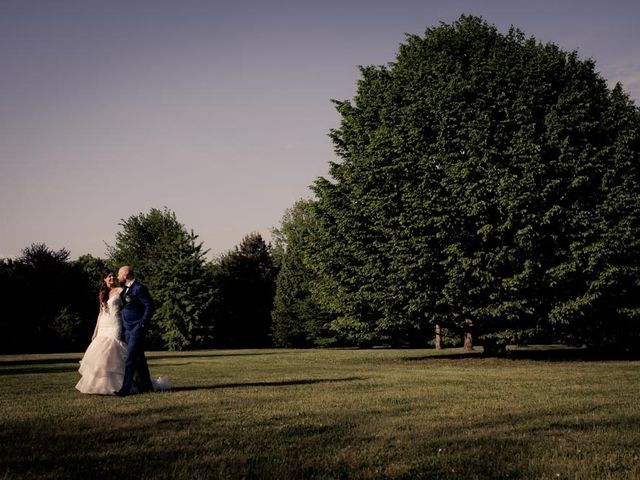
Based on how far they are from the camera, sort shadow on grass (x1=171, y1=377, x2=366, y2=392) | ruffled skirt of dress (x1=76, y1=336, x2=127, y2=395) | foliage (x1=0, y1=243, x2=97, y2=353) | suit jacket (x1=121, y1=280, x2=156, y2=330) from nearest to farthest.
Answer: ruffled skirt of dress (x1=76, y1=336, x2=127, y2=395) < suit jacket (x1=121, y1=280, x2=156, y2=330) < shadow on grass (x1=171, y1=377, x2=366, y2=392) < foliage (x1=0, y1=243, x2=97, y2=353)

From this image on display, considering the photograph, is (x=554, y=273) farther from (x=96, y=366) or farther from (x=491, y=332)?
(x=96, y=366)

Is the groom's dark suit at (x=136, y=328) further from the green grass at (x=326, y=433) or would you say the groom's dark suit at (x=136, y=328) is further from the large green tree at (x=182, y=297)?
the large green tree at (x=182, y=297)

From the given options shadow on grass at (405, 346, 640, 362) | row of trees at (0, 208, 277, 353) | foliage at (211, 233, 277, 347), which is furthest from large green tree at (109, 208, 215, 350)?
shadow on grass at (405, 346, 640, 362)

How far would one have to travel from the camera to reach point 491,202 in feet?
74.0

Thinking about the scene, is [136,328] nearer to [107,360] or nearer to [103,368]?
[107,360]

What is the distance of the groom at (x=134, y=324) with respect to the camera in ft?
41.3

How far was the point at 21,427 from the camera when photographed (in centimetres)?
845

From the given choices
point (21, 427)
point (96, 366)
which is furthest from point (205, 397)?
point (21, 427)

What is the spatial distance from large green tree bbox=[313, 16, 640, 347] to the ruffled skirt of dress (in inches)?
523

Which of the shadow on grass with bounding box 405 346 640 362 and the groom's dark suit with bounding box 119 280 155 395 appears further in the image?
the shadow on grass with bounding box 405 346 640 362

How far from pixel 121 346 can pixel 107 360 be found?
0.52 metres

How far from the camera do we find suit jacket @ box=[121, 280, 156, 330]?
12859mm

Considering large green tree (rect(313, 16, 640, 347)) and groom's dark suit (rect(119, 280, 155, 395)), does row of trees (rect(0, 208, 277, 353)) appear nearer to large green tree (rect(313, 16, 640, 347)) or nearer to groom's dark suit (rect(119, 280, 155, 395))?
large green tree (rect(313, 16, 640, 347))

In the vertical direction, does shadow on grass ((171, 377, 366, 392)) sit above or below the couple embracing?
below
